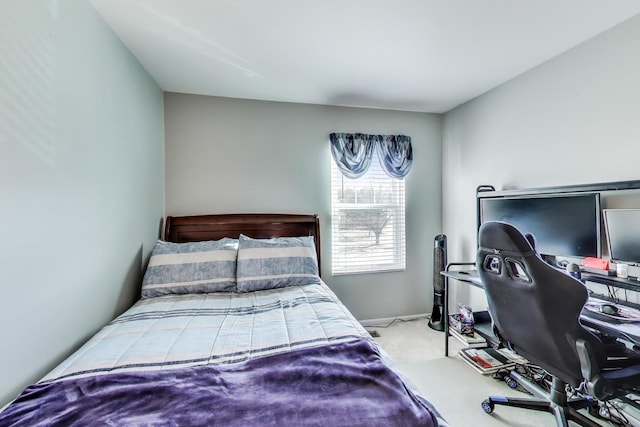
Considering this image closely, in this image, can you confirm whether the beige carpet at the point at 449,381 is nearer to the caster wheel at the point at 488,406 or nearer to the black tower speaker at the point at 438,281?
the caster wheel at the point at 488,406

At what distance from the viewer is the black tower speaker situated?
2936mm

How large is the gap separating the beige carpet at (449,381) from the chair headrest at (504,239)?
1.01 meters

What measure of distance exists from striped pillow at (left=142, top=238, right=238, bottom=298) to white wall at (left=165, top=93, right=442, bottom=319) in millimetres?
615

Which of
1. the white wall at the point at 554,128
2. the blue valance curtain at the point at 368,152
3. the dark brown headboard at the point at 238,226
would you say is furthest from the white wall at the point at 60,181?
the white wall at the point at 554,128

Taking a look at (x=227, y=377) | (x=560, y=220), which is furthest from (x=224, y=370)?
(x=560, y=220)

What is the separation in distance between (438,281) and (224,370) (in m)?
2.54

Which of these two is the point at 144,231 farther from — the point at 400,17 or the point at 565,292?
the point at 565,292

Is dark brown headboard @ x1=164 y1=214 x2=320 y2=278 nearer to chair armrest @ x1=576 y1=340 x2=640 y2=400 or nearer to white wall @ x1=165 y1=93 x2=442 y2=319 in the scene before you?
white wall @ x1=165 y1=93 x2=442 y2=319

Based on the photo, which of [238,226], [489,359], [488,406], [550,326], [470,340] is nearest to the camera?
[550,326]

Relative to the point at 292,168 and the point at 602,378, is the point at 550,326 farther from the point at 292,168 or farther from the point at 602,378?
the point at 292,168

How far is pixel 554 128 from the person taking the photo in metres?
2.10

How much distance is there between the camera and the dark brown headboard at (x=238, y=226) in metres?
2.61

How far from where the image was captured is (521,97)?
235 centimetres

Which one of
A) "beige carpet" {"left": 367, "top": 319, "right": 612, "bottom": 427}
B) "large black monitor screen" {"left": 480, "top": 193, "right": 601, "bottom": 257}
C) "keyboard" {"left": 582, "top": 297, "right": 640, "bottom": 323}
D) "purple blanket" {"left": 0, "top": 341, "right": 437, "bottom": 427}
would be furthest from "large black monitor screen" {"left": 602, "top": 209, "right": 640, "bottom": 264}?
"purple blanket" {"left": 0, "top": 341, "right": 437, "bottom": 427}
